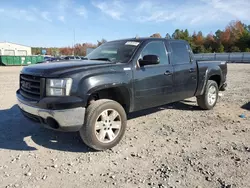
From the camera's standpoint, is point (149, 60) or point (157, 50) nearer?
point (149, 60)

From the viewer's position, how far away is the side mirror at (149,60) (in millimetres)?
3977

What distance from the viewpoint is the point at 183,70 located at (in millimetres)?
5016

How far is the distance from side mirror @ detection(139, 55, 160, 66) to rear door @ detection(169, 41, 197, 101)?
94cm

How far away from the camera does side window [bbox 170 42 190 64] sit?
4984mm

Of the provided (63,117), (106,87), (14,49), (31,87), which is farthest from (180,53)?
(14,49)

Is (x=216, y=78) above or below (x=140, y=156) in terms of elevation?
above

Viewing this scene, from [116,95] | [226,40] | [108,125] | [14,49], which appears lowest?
[108,125]

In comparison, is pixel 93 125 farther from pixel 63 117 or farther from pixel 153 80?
pixel 153 80

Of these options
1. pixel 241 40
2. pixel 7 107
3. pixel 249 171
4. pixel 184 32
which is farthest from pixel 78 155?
pixel 184 32

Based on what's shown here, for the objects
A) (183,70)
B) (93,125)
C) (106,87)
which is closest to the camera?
(93,125)

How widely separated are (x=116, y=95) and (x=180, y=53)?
215 cm

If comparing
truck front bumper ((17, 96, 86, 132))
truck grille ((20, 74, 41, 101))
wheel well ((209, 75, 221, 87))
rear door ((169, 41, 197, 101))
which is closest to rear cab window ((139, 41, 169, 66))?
rear door ((169, 41, 197, 101))

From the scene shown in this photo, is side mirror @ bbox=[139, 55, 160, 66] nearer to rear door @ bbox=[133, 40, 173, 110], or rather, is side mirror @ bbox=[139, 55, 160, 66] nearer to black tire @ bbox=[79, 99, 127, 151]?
rear door @ bbox=[133, 40, 173, 110]

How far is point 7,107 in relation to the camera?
Result: 6.30 meters
